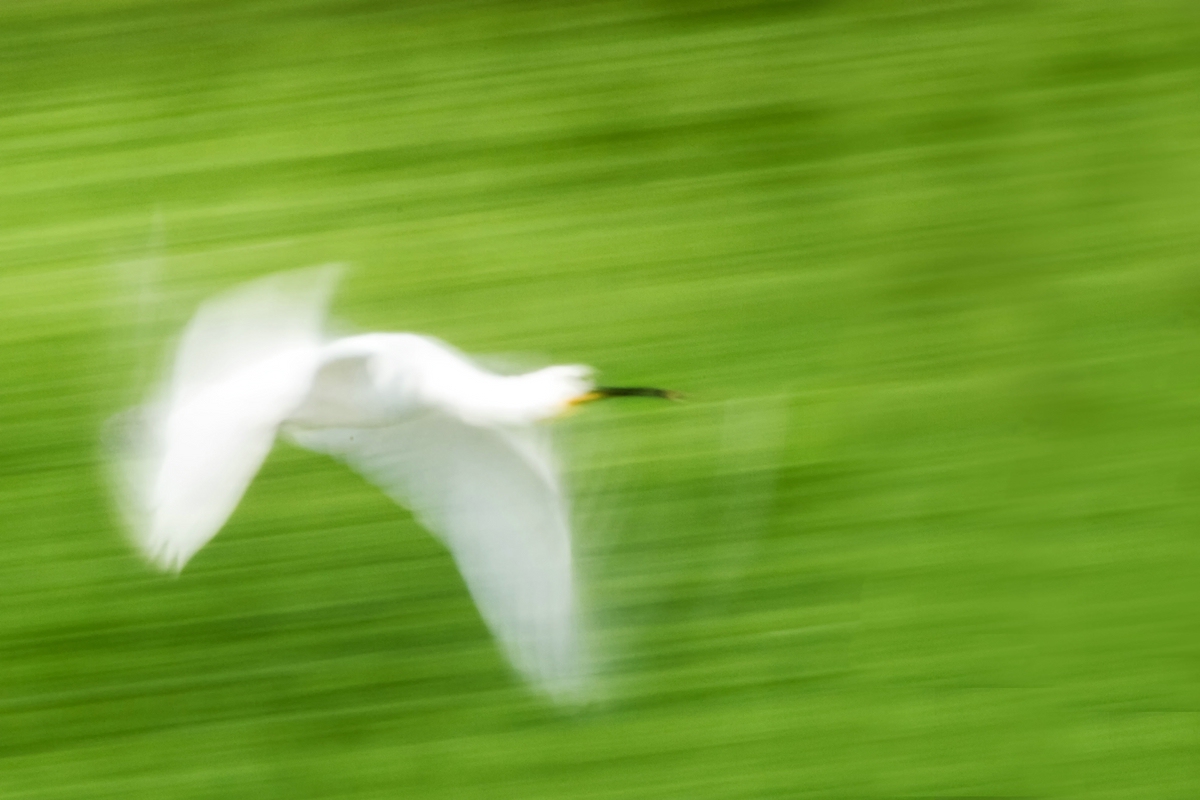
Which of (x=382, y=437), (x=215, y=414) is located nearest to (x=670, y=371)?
(x=382, y=437)

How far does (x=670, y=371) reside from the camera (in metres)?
2.50

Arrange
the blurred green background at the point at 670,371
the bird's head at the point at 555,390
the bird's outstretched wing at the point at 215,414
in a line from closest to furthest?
the bird's outstretched wing at the point at 215,414 < the bird's head at the point at 555,390 < the blurred green background at the point at 670,371

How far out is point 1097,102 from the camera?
2.95 metres

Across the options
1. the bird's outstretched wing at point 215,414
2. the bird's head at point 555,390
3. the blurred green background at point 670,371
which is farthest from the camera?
the blurred green background at point 670,371

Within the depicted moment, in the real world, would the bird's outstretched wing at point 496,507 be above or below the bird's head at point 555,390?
below

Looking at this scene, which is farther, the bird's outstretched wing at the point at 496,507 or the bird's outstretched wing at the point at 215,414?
the bird's outstretched wing at the point at 496,507

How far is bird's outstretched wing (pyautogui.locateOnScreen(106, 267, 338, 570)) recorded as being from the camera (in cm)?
158

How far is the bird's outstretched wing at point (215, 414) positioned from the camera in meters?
1.58

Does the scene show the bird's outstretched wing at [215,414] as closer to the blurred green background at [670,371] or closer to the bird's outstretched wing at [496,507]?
the bird's outstretched wing at [496,507]

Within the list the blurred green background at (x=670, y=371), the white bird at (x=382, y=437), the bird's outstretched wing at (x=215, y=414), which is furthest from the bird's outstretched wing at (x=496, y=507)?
the blurred green background at (x=670, y=371)

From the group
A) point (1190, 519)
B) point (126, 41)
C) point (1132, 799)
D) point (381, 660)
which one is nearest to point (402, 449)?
point (381, 660)

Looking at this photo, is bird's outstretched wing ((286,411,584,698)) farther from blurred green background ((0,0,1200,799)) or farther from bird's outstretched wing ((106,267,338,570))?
blurred green background ((0,0,1200,799))

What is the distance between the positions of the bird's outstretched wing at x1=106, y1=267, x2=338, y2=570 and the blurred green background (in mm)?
312

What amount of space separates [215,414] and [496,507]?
1.09ft
